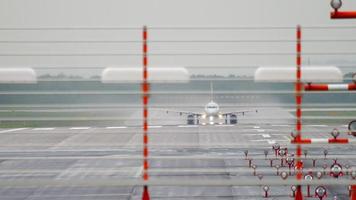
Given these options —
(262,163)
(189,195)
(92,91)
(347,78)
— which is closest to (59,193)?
(189,195)

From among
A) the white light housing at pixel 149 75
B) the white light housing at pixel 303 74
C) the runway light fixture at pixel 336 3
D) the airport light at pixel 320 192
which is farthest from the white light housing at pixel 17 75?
the airport light at pixel 320 192

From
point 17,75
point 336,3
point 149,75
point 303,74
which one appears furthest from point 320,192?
point 17,75

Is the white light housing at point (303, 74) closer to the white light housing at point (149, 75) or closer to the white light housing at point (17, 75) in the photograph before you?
the white light housing at point (149, 75)

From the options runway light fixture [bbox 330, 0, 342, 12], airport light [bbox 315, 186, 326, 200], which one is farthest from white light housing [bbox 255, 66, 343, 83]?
airport light [bbox 315, 186, 326, 200]

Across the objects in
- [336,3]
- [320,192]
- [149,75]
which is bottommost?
[320,192]

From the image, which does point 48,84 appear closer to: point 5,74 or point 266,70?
point 5,74

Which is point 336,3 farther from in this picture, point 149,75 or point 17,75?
point 17,75
